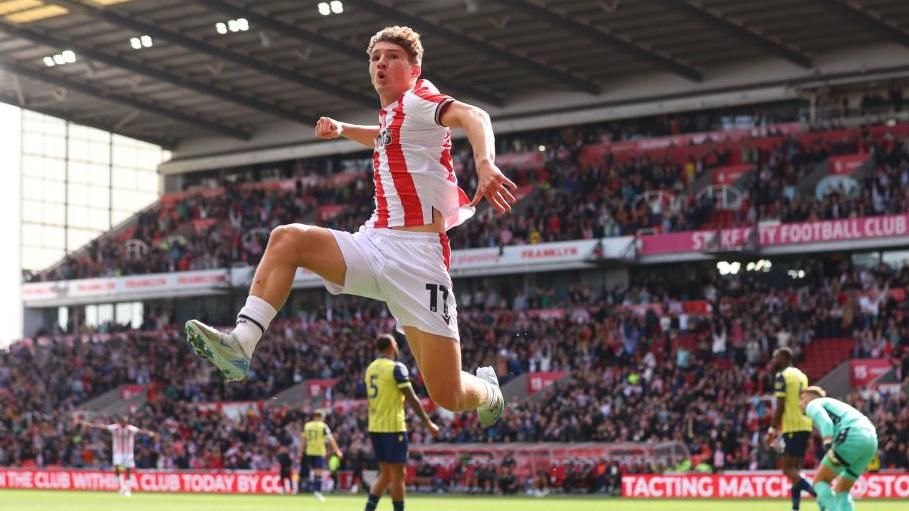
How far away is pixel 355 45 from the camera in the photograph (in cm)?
4591

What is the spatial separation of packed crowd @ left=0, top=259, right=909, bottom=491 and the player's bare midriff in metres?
23.1

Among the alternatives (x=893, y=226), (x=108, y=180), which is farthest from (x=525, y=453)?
(x=108, y=180)

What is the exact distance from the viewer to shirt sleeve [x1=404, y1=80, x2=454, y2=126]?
28.6 feet

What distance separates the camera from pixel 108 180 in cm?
6556

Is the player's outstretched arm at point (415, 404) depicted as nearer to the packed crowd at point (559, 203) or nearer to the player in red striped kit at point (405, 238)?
the player in red striped kit at point (405, 238)

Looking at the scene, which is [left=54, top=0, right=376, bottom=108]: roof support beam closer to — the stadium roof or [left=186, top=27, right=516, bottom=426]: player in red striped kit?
the stadium roof

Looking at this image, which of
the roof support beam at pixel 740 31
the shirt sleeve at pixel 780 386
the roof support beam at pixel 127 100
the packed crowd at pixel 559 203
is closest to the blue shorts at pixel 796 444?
the shirt sleeve at pixel 780 386

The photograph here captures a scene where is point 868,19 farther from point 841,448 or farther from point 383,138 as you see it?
point 383,138

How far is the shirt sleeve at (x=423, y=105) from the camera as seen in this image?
8705mm

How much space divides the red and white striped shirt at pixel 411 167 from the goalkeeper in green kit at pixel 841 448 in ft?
24.2

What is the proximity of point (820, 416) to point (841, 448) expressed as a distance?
0.46 meters

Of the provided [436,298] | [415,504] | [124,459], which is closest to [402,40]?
[436,298]

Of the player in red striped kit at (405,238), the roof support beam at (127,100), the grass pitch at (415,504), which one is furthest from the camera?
the roof support beam at (127,100)

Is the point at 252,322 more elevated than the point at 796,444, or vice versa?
the point at 252,322
